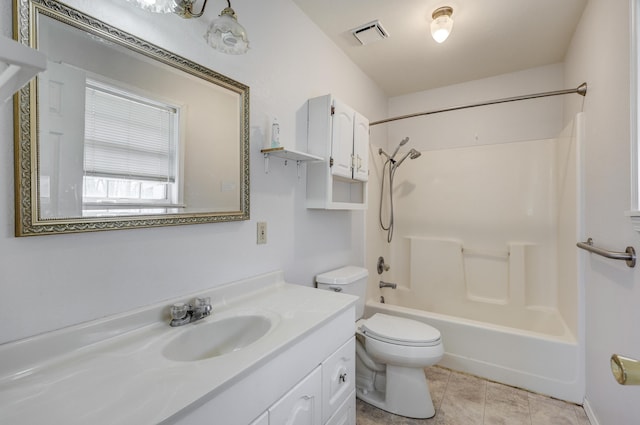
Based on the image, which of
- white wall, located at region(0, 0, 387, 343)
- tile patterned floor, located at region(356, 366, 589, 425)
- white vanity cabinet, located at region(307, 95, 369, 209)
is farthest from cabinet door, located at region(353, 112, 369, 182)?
tile patterned floor, located at region(356, 366, 589, 425)

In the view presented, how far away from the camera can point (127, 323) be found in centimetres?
96

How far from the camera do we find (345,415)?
4.38 ft

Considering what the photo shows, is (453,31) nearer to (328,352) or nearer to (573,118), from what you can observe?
(573,118)

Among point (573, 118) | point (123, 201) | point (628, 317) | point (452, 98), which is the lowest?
point (628, 317)

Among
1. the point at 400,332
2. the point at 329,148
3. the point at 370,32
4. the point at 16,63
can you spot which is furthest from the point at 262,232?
the point at 370,32

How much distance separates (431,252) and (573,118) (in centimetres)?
145

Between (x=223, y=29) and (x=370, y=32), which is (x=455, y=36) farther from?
(x=223, y=29)

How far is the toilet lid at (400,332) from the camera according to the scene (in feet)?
5.35

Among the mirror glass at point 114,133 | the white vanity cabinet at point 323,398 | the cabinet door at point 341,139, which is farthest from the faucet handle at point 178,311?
the cabinet door at point 341,139

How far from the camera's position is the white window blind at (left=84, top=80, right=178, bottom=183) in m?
0.91

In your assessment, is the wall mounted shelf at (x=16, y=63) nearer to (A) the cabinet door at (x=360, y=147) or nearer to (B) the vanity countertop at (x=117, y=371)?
(B) the vanity countertop at (x=117, y=371)

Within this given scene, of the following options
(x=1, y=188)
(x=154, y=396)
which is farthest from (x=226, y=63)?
(x=154, y=396)

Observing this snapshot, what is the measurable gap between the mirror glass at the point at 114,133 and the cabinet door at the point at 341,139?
64cm

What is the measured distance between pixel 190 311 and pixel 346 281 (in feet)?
3.26
